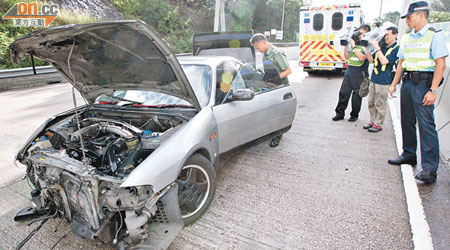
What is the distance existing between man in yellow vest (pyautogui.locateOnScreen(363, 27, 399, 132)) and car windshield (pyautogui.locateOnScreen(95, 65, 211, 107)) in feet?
10.7

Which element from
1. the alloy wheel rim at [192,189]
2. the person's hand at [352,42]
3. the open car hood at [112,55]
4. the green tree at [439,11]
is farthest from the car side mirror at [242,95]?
the green tree at [439,11]

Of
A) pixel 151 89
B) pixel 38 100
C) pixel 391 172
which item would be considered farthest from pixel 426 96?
pixel 38 100

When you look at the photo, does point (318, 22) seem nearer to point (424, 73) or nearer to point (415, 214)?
point (424, 73)

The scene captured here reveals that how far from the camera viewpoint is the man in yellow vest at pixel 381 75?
4.88m

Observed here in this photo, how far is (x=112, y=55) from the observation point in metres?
2.79

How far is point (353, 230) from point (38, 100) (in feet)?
29.2

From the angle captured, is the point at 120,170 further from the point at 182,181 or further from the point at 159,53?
the point at 159,53

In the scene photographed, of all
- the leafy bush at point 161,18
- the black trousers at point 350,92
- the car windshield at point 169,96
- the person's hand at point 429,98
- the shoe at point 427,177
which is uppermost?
the leafy bush at point 161,18

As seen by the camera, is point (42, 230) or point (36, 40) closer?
point (36, 40)

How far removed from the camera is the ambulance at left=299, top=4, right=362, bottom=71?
1105 cm

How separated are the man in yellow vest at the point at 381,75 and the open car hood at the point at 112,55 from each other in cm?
372

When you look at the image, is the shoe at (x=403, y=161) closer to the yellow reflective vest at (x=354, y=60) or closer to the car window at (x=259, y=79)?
the car window at (x=259, y=79)

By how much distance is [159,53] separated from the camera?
2512mm

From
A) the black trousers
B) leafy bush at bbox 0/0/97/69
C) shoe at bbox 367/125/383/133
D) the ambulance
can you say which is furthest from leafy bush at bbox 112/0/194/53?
shoe at bbox 367/125/383/133
